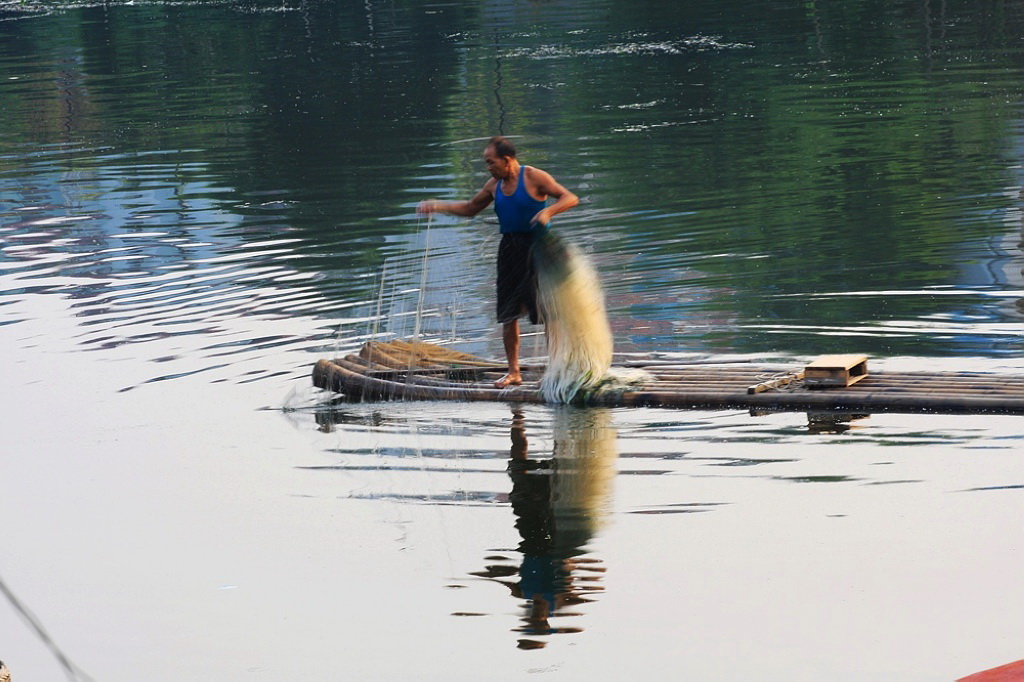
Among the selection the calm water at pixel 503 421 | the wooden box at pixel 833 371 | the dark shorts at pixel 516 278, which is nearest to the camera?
the calm water at pixel 503 421

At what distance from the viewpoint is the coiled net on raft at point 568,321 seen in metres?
10.5

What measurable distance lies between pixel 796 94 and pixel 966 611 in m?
21.0

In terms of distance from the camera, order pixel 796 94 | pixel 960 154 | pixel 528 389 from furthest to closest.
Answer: pixel 796 94
pixel 960 154
pixel 528 389

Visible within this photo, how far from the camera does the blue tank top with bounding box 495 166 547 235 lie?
1052 cm

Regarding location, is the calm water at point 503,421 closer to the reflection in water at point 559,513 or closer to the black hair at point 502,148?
the reflection in water at point 559,513

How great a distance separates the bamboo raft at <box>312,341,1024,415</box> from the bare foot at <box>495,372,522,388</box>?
0.07m

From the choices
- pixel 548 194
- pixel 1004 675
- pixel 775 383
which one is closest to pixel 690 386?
pixel 775 383

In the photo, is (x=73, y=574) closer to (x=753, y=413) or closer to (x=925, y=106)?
(x=753, y=413)

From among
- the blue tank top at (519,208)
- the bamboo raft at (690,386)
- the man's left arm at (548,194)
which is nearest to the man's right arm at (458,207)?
the blue tank top at (519,208)

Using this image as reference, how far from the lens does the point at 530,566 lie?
25.3 ft

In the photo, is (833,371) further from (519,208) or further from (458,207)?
(458,207)

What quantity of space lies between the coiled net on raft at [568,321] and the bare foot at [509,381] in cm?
29

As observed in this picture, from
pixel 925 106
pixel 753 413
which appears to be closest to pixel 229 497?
pixel 753 413

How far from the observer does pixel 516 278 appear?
10.8 m
